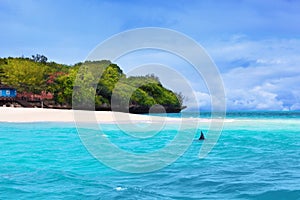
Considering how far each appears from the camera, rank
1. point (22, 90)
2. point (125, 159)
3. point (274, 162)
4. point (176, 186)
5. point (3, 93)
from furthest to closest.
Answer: point (22, 90)
point (3, 93)
point (125, 159)
point (274, 162)
point (176, 186)

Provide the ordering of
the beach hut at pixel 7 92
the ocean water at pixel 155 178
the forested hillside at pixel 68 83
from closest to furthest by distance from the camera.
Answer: the ocean water at pixel 155 178, the beach hut at pixel 7 92, the forested hillside at pixel 68 83

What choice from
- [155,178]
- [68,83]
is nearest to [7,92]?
[68,83]

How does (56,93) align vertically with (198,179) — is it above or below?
above

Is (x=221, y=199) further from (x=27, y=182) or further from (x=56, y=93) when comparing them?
(x=56, y=93)

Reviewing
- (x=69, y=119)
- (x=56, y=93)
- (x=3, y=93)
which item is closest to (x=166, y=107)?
(x=56, y=93)

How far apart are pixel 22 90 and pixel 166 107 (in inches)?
1416

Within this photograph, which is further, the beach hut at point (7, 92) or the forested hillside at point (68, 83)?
the forested hillside at point (68, 83)

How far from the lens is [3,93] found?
56.0m

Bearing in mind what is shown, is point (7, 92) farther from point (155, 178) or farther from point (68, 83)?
point (155, 178)

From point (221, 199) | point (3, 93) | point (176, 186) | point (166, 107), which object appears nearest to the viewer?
point (221, 199)

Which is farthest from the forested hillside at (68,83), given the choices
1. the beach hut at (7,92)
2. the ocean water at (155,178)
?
the ocean water at (155,178)

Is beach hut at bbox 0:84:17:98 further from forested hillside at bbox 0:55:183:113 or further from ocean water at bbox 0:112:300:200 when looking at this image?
ocean water at bbox 0:112:300:200

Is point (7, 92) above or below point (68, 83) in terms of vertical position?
below

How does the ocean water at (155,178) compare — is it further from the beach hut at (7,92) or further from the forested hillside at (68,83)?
the beach hut at (7,92)
